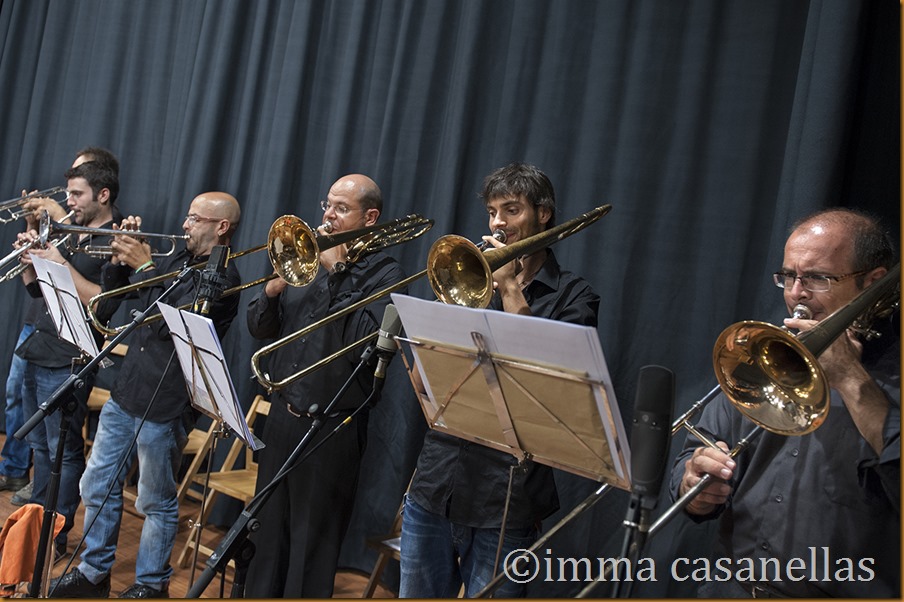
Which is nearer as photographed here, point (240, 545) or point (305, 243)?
point (240, 545)

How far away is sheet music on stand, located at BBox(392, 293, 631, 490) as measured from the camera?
5.40 feet

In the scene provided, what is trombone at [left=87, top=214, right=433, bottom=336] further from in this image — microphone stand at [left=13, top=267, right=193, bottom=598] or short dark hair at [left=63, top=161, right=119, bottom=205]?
short dark hair at [left=63, top=161, right=119, bottom=205]

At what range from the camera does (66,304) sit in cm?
315

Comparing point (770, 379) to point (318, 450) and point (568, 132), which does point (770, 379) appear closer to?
point (318, 450)

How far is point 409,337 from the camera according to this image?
1.99m

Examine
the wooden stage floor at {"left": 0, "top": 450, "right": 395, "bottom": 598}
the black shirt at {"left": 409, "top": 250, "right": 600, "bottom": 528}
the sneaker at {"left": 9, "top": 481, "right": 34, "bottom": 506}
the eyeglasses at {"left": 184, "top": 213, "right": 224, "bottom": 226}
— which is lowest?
the wooden stage floor at {"left": 0, "top": 450, "right": 395, "bottom": 598}

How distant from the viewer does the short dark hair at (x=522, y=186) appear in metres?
2.70

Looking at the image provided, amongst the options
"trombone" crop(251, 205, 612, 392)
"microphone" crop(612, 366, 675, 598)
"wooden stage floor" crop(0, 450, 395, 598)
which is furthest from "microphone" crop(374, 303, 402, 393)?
"wooden stage floor" crop(0, 450, 395, 598)

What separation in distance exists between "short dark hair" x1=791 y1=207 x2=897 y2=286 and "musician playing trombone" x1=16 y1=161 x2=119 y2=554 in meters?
3.20

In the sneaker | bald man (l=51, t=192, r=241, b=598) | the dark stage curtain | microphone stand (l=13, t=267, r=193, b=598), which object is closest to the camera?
microphone stand (l=13, t=267, r=193, b=598)

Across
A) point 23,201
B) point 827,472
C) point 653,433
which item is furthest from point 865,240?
point 23,201

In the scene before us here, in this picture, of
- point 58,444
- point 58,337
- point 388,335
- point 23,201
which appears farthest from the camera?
point 23,201

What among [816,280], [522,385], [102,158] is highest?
[102,158]

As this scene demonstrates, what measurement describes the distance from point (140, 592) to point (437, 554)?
5.01 feet
